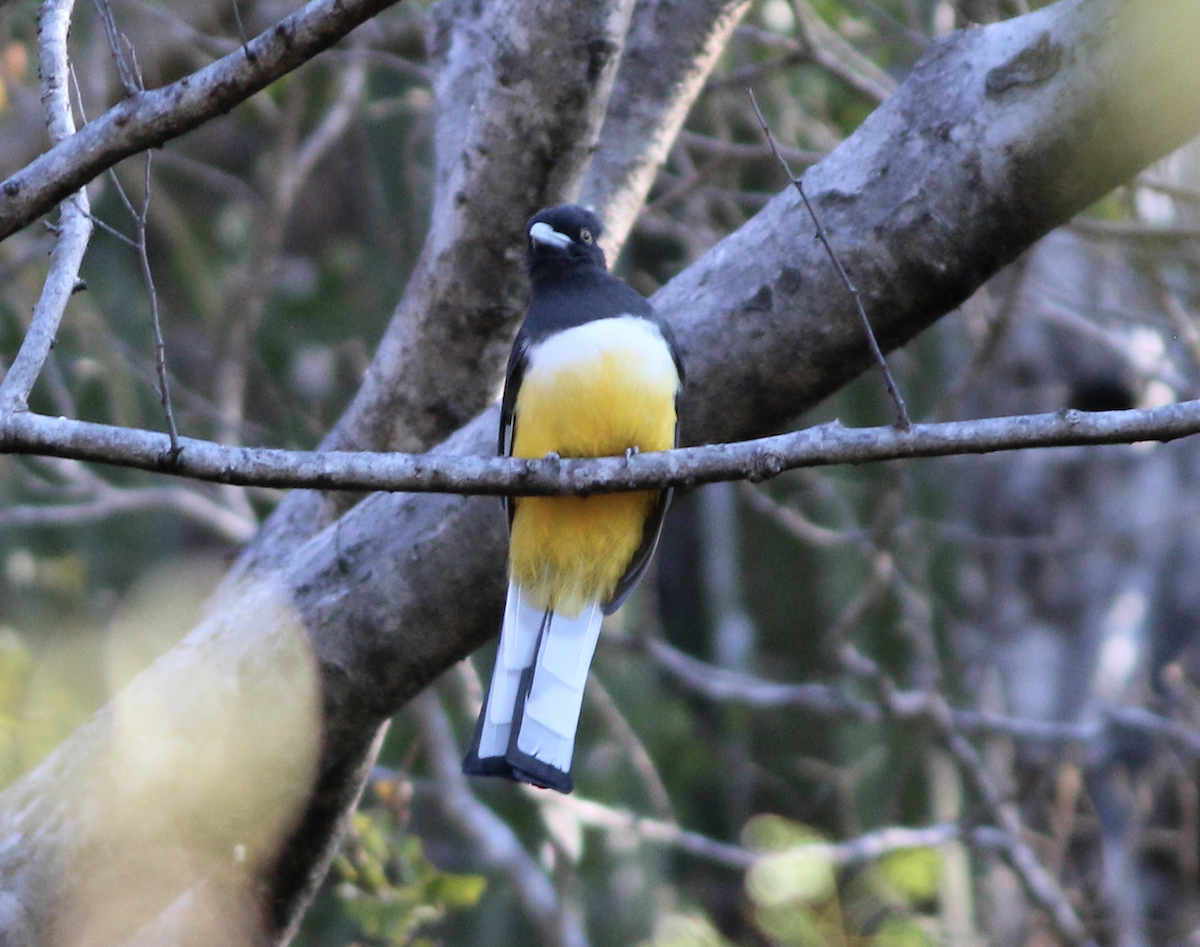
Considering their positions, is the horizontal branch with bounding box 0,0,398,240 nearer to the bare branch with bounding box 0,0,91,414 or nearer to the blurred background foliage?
the bare branch with bounding box 0,0,91,414

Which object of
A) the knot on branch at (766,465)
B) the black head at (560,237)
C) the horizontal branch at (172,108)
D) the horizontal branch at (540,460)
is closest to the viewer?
the horizontal branch at (172,108)

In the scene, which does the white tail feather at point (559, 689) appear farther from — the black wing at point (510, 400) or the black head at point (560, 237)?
the black head at point (560, 237)

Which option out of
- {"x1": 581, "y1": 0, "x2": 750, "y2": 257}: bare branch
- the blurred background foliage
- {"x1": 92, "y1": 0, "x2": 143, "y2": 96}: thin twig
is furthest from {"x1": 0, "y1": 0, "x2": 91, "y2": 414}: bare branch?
the blurred background foliage

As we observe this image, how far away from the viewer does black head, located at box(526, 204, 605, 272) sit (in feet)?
11.5

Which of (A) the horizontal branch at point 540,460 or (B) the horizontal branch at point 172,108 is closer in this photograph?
(B) the horizontal branch at point 172,108

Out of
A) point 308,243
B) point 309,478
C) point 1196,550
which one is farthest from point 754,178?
point 309,478

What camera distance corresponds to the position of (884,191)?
311 cm

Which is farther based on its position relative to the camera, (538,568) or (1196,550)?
(1196,550)

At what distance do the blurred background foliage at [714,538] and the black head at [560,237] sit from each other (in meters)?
1.61

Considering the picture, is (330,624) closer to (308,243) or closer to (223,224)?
(223,224)

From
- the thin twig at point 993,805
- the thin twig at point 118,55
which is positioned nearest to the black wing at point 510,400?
the thin twig at point 118,55

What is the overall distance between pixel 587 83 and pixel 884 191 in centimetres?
85

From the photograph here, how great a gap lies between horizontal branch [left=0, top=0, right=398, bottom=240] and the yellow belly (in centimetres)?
114

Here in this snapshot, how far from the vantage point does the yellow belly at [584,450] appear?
3078 millimetres
